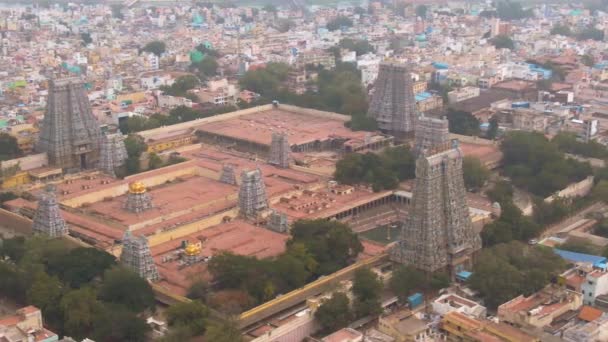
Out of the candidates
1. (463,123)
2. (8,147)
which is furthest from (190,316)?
(463,123)

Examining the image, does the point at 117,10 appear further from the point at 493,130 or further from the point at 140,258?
the point at 140,258

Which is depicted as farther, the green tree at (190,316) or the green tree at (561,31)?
the green tree at (561,31)

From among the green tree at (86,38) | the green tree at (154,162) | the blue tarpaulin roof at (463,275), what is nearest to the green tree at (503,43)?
the green tree at (86,38)

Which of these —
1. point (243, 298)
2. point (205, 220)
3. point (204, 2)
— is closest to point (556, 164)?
point (205, 220)

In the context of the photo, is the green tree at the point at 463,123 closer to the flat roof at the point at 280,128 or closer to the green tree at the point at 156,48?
the flat roof at the point at 280,128

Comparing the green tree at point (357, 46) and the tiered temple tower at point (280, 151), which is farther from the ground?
the green tree at point (357, 46)
